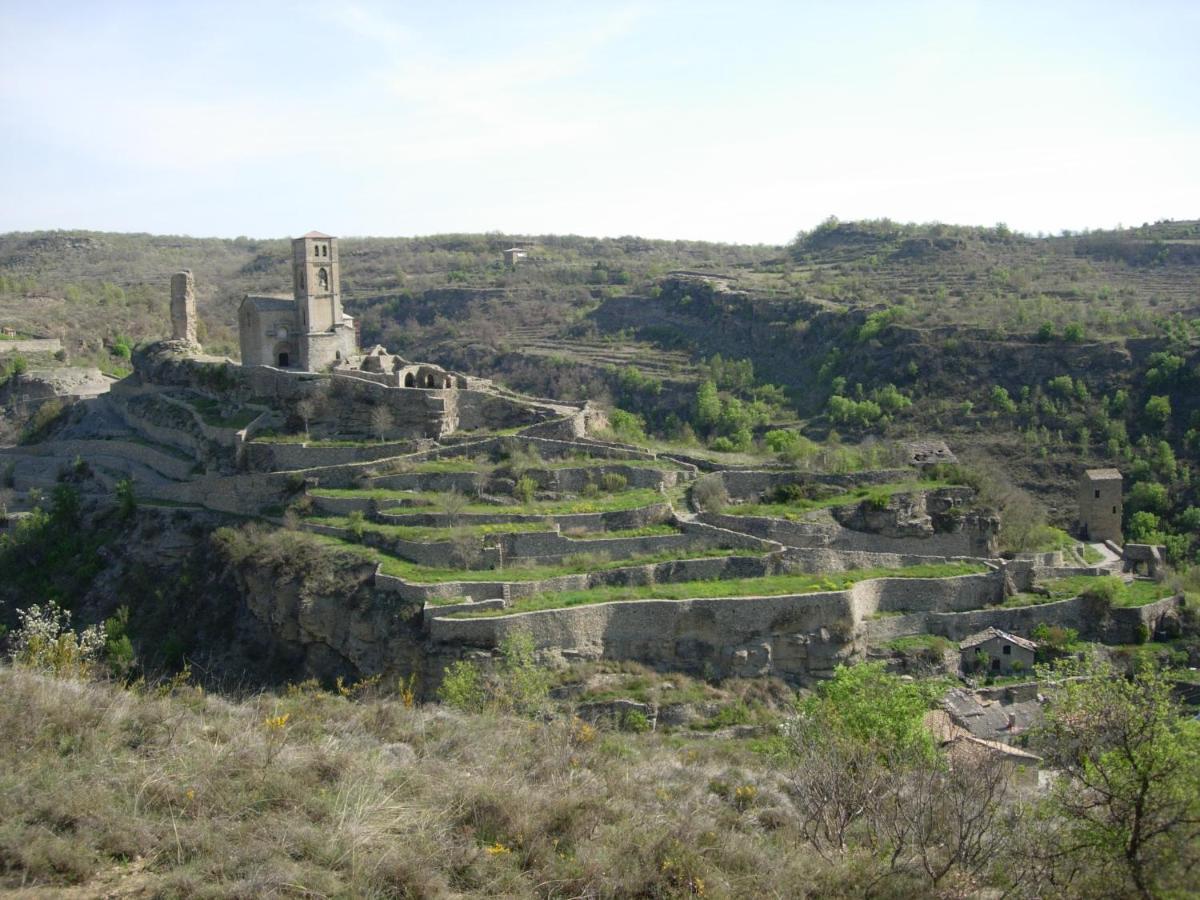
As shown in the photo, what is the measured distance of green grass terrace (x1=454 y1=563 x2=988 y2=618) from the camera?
2794 centimetres

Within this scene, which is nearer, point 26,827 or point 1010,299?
point 26,827

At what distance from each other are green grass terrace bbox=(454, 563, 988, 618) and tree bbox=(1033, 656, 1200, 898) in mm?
14662

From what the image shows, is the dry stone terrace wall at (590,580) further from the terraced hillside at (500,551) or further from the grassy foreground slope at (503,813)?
the grassy foreground slope at (503,813)

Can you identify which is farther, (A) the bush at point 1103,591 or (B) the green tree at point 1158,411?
(B) the green tree at point 1158,411

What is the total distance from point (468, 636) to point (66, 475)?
22.7 metres

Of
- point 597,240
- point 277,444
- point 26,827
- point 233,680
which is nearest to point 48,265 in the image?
point 597,240

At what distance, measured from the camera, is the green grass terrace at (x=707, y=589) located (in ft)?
91.7

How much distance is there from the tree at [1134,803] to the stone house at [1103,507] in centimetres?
2775

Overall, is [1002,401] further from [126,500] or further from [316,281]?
[126,500]

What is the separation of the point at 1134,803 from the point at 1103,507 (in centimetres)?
3117

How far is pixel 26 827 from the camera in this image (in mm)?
10445

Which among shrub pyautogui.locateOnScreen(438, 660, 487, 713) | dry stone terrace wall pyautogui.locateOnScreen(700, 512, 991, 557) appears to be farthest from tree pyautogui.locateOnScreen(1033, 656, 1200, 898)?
dry stone terrace wall pyautogui.locateOnScreen(700, 512, 991, 557)

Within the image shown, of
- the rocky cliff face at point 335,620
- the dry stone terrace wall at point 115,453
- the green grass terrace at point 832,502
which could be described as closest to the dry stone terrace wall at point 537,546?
the rocky cliff face at point 335,620

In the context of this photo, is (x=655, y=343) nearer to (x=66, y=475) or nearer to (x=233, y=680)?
(x=66, y=475)
